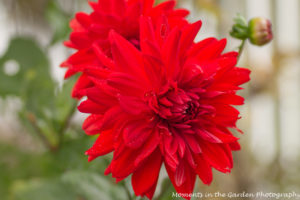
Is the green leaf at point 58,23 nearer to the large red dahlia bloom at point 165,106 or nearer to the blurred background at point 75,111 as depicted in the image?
the blurred background at point 75,111

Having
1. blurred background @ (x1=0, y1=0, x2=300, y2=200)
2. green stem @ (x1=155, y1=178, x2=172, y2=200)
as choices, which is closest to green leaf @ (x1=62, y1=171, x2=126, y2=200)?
blurred background @ (x1=0, y1=0, x2=300, y2=200)

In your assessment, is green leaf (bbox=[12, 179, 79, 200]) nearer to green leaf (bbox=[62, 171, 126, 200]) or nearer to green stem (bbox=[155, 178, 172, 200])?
green leaf (bbox=[62, 171, 126, 200])

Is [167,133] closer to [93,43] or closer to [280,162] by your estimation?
[93,43]

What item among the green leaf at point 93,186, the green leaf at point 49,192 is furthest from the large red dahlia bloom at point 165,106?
the green leaf at point 49,192

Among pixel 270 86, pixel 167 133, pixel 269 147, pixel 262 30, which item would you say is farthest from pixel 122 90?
pixel 269 147

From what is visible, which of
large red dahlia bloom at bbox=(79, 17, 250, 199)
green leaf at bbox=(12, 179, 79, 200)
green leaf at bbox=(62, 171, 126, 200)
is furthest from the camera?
green leaf at bbox=(12, 179, 79, 200)

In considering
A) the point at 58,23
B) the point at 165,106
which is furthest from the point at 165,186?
the point at 58,23
